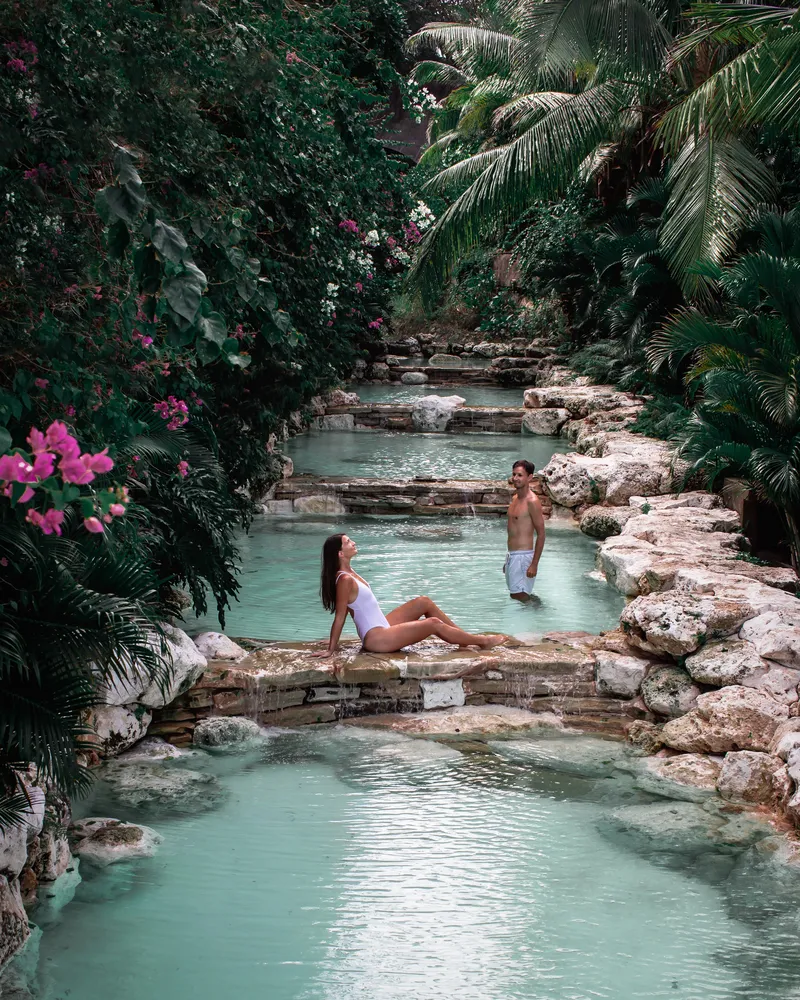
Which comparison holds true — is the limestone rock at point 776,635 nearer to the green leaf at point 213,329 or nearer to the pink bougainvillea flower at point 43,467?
the green leaf at point 213,329

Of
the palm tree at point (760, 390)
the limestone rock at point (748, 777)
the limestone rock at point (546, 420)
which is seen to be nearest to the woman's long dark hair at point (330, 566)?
the limestone rock at point (748, 777)

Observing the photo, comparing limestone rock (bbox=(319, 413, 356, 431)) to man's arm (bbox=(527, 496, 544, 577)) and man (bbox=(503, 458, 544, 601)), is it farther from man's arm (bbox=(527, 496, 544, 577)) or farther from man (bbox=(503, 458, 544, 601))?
man's arm (bbox=(527, 496, 544, 577))

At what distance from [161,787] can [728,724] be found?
3261mm

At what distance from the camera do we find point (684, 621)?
707 centimetres

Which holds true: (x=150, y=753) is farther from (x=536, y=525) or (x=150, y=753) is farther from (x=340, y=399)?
(x=340, y=399)

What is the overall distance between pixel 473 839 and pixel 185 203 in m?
3.40

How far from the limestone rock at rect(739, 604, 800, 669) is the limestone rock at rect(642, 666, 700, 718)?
1.55 ft

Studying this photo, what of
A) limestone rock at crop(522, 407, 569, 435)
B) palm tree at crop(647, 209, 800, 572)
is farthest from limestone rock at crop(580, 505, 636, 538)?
limestone rock at crop(522, 407, 569, 435)

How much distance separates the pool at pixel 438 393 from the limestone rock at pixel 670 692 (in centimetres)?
1655

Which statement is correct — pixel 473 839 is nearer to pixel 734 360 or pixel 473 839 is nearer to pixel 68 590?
pixel 68 590

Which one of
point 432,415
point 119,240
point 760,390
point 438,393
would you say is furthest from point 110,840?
point 438,393

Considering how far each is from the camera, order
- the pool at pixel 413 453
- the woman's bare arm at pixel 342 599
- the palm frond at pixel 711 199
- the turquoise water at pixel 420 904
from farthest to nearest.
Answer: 1. the pool at pixel 413 453
2. the palm frond at pixel 711 199
3. the woman's bare arm at pixel 342 599
4. the turquoise water at pixel 420 904

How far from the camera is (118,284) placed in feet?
14.2

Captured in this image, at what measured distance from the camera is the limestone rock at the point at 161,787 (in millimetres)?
5844
